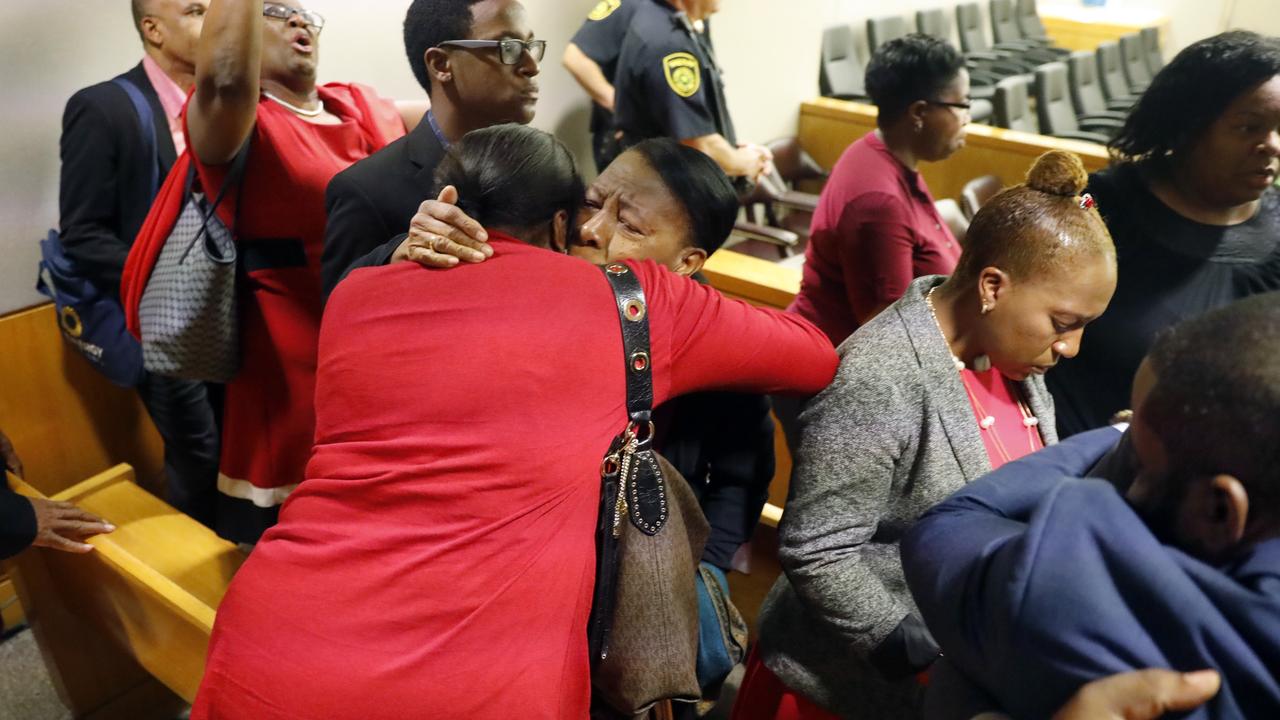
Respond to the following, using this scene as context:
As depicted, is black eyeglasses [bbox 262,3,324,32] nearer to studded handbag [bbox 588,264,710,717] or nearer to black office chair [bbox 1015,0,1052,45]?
studded handbag [bbox 588,264,710,717]

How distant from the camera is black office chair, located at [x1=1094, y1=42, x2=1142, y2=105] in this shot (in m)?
7.31

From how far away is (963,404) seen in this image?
1242 mm

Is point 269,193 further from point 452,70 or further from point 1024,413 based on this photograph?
point 1024,413

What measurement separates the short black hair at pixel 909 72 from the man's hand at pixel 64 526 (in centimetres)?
206

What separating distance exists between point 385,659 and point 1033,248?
36.2 inches

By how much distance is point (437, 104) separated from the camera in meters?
1.81

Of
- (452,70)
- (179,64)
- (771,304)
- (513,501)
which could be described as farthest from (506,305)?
(771,304)

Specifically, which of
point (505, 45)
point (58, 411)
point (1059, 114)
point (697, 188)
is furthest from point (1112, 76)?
point (58, 411)

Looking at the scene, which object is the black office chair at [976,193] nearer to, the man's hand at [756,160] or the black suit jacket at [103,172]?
the man's hand at [756,160]

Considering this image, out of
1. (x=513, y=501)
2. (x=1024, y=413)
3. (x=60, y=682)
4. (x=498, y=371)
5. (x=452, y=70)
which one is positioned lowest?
(x=60, y=682)

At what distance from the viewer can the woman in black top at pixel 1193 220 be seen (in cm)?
162

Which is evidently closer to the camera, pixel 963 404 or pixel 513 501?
pixel 513 501

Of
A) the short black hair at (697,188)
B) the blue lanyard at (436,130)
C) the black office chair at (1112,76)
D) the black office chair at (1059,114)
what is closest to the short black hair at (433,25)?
the blue lanyard at (436,130)

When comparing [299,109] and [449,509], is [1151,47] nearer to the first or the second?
[299,109]
